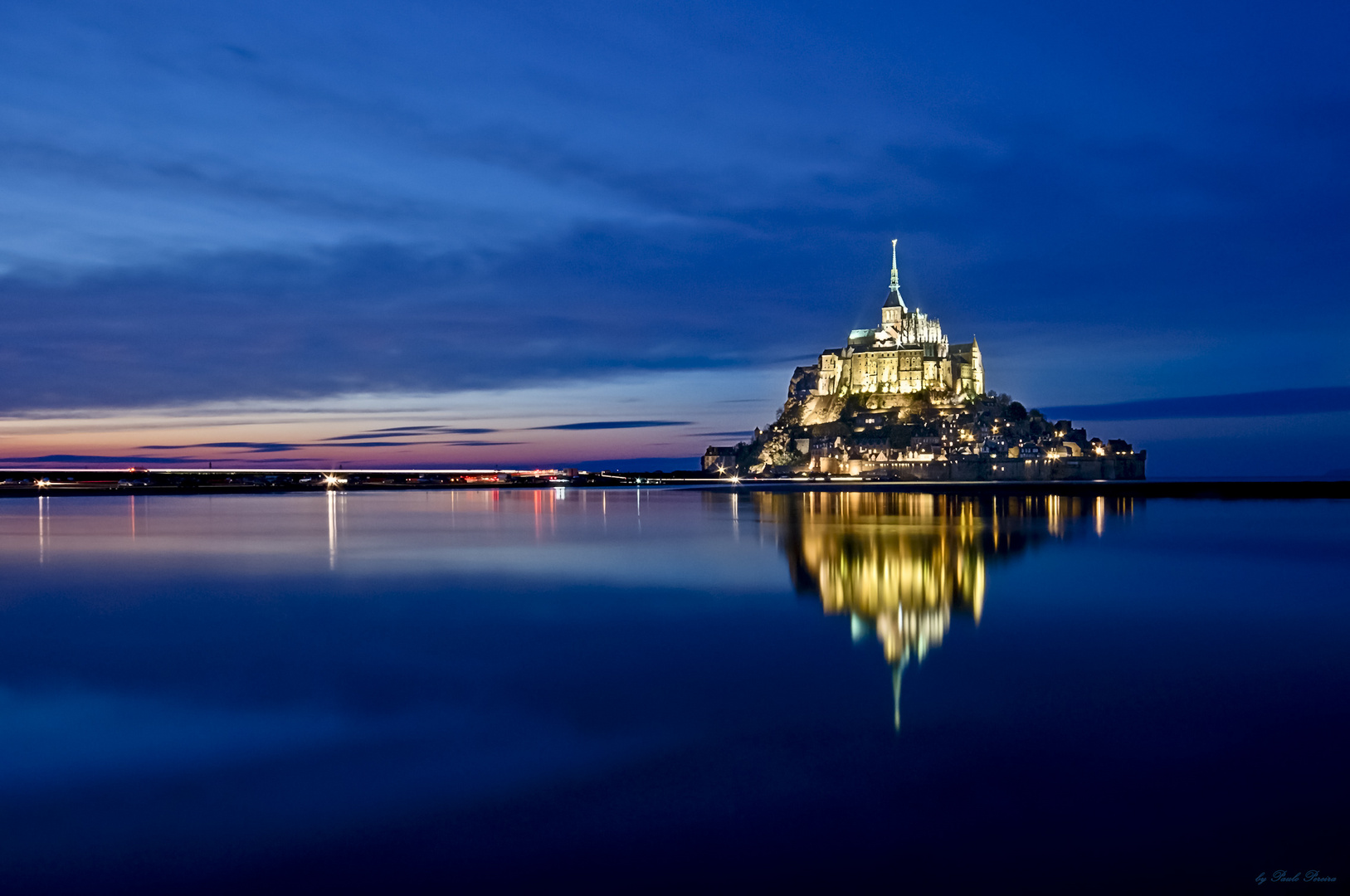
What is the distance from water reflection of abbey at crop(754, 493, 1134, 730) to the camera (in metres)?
9.05

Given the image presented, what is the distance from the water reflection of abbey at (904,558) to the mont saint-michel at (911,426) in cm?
5296

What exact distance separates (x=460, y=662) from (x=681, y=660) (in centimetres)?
183

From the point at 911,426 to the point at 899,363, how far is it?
8324 mm

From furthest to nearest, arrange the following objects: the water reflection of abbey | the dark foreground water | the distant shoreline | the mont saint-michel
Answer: the mont saint-michel
the distant shoreline
the water reflection of abbey
the dark foreground water

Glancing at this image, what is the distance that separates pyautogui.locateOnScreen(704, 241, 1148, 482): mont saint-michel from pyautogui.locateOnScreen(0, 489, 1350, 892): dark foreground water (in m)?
77.0

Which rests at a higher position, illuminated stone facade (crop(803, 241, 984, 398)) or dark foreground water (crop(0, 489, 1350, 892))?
illuminated stone facade (crop(803, 241, 984, 398))

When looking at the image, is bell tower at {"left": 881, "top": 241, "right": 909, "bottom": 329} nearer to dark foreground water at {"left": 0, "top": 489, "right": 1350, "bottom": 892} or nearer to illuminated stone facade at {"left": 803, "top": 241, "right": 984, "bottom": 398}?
illuminated stone facade at {"left": 803, "top": 241, "right": 984, "bottom": 398}

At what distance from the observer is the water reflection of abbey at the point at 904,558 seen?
29.7ft

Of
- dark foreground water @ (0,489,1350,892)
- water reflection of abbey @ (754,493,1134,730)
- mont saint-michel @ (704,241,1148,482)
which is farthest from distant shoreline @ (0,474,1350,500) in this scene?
dark foreground water @ (0,489,1350,892)

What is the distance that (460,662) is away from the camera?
782cm
